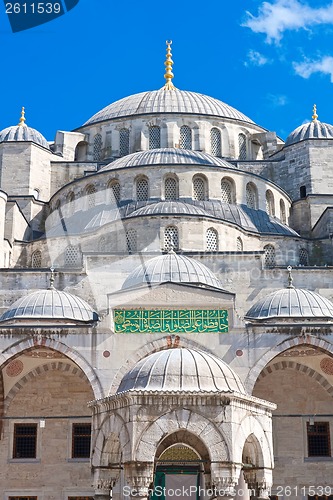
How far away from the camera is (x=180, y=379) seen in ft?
28.0

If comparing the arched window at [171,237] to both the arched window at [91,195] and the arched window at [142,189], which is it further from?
the arched window at [91,195]

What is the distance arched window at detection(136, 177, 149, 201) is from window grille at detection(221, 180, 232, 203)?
2.15 meters

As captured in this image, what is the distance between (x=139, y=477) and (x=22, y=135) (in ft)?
66.6

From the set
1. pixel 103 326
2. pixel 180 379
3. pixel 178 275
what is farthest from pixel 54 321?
pixel 180 379

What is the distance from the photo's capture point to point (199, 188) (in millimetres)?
22984

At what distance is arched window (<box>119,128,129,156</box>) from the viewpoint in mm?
27906

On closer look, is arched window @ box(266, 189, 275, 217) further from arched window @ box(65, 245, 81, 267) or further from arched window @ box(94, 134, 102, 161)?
arched window @ box(94, 134, 102, 161)

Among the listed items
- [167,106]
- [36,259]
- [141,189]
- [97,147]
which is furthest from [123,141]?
[36,259]

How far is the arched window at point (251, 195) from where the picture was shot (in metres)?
23.5

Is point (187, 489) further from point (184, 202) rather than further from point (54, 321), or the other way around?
point (184, 202)

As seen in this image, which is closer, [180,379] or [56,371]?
[180,379]

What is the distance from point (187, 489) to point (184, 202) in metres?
11.6

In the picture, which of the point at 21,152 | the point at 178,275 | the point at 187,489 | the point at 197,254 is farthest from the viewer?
the point at 21,152

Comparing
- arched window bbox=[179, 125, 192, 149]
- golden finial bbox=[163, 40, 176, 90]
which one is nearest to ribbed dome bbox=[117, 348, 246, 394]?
arched window bbox=[179, 125, 192, 149]
